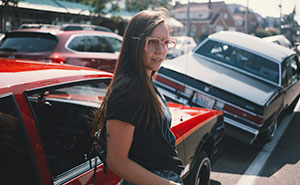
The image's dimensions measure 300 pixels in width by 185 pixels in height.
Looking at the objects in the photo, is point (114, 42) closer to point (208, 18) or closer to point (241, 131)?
point (241, 131)

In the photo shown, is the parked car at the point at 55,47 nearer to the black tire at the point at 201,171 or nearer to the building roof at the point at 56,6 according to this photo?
the black tire at the point at 201,171

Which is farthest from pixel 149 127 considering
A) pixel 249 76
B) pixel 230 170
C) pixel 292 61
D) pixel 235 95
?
pixel 292 61

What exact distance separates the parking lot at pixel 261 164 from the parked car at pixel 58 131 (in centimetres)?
74

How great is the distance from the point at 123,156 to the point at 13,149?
704mm

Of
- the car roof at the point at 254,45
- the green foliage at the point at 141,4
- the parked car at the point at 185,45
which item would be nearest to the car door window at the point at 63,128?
the parked car at the point at 185,45

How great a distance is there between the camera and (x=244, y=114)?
14.6ft

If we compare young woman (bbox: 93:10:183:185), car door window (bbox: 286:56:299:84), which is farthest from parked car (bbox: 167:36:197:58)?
car door window (bbox: 286:56:299:84)

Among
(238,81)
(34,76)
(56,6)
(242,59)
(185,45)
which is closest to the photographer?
(34,76)

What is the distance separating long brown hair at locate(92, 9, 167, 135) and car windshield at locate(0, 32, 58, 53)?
526 cm

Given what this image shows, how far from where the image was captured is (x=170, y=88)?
5.12 metres

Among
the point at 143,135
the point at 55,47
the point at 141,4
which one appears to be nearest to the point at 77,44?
the point at 55,47

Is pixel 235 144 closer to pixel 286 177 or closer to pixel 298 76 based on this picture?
pixel 286 177

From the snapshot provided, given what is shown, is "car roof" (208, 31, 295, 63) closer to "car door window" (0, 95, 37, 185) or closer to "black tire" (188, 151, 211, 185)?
"black tire" (188, 151, 211, 185)

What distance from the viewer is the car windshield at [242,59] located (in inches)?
223
